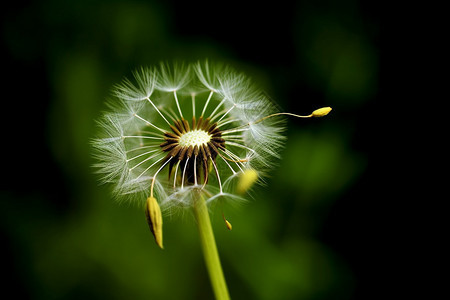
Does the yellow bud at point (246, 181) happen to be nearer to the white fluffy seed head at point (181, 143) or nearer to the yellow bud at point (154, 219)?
the white fluffy seed head at point (181, 143)

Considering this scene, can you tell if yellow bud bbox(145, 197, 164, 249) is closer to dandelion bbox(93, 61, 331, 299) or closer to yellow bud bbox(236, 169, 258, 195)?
dandelion bbox(93, 61, 331, 299)

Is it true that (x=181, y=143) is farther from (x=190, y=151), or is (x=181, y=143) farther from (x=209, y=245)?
(x=209, y=245)

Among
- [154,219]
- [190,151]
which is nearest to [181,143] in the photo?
[190,151]

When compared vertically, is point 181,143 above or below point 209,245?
above

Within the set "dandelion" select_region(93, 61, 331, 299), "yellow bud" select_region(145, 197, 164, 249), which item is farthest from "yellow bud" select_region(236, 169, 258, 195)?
"yellow bud" select_region(145, 197, 164, 249)
